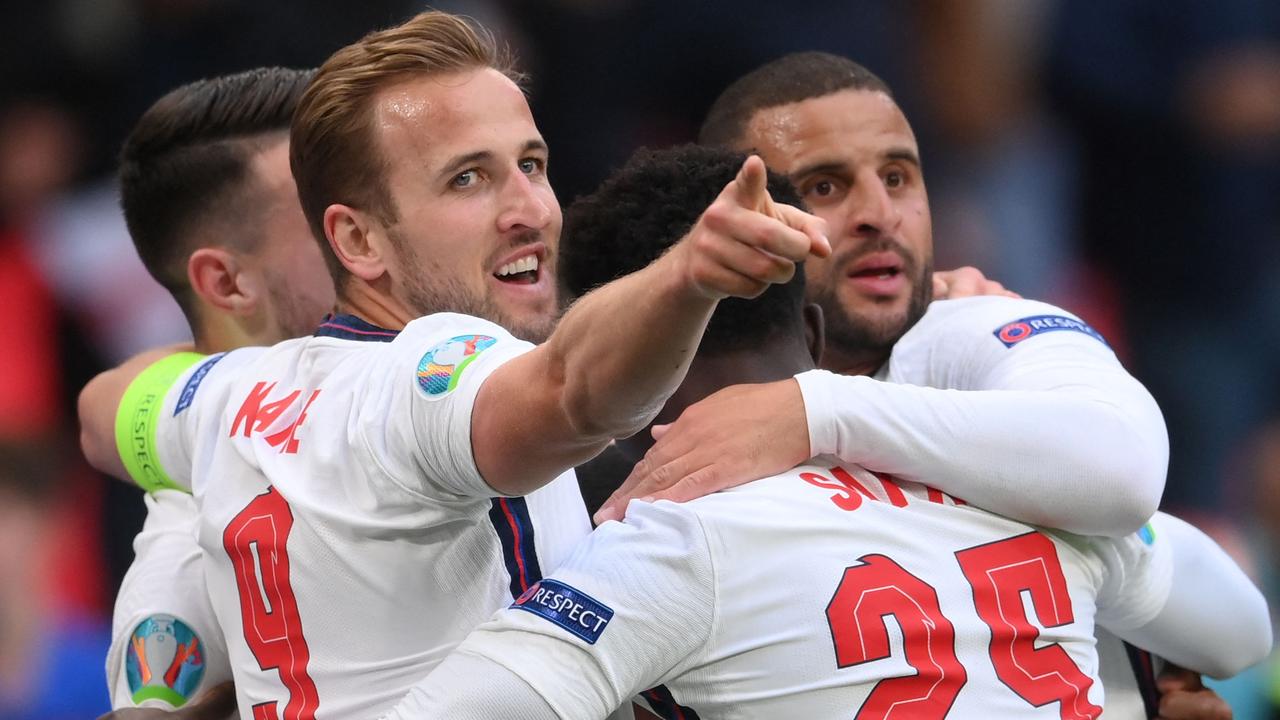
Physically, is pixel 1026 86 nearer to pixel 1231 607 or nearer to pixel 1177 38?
pixel 1177 38

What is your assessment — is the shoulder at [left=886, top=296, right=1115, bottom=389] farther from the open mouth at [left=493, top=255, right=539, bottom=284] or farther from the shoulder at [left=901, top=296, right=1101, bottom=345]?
the open mouth at [left=493, top=255, right=539, bottom=284]

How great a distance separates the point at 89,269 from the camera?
5.99 meters

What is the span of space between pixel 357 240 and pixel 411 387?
25.7 inches

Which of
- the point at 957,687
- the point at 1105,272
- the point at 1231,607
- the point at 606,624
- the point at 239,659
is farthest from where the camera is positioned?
the point at 1105,272

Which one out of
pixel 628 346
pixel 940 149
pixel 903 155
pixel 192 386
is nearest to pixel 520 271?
pixel 192 386

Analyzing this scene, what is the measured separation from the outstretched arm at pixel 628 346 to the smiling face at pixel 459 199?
2.13ft

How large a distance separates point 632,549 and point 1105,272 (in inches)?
173

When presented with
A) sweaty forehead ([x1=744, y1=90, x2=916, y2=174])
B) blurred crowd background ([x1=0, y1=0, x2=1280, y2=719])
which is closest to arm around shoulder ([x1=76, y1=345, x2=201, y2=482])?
sweaty forehead ([x1=744, y1=90, x2=916, y2=174])

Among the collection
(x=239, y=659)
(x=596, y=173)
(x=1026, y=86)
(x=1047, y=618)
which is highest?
(x=1026, y=86)

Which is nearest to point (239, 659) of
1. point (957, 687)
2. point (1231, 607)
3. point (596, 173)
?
point (957, 687)

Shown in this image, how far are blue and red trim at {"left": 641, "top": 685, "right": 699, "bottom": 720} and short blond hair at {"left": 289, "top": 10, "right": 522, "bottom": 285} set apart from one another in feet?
3.05

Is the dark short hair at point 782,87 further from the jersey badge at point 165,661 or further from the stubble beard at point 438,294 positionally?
the jersey badge at point 165,661

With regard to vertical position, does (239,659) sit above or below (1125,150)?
below

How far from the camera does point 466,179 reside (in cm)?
268
